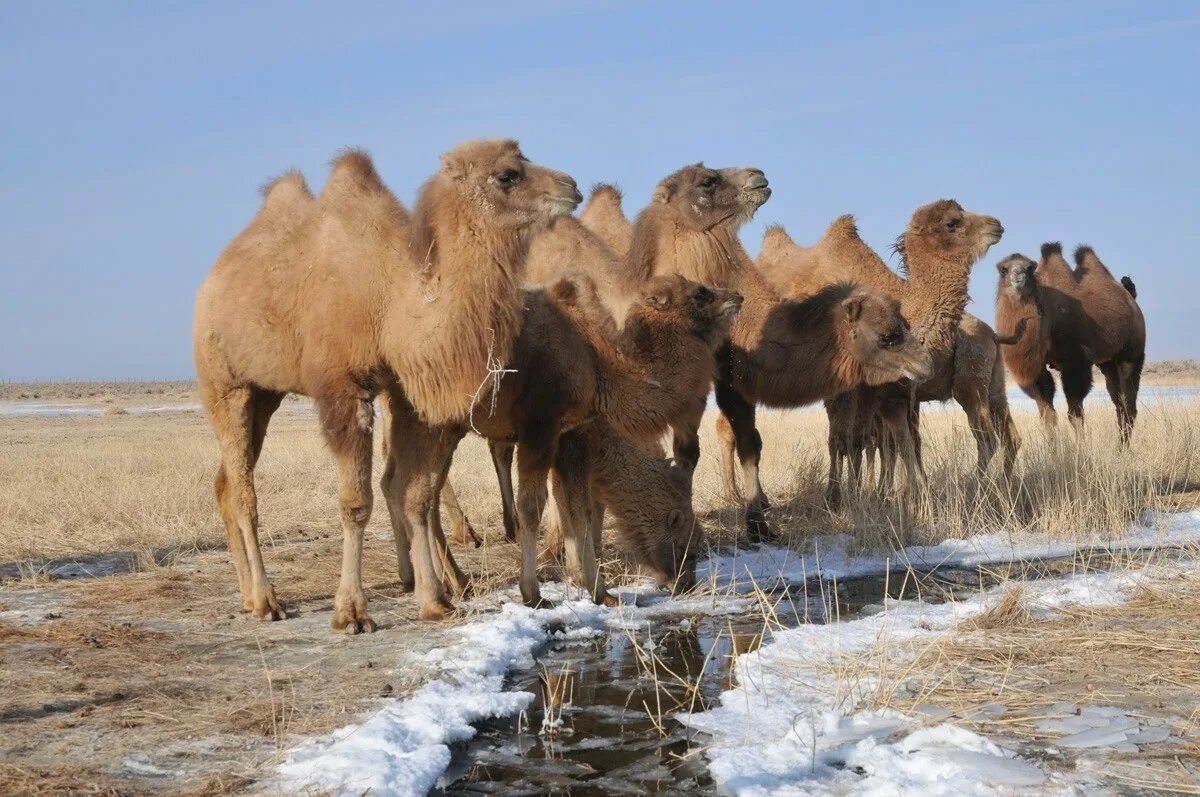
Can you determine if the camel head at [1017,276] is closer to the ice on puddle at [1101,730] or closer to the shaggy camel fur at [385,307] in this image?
the shaggy camel fur at [385,307]

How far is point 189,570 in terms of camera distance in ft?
32.5

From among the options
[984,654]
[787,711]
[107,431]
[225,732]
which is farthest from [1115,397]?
[107,431]

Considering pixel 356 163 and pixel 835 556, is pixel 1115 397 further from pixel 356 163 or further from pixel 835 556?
pixel 356 163

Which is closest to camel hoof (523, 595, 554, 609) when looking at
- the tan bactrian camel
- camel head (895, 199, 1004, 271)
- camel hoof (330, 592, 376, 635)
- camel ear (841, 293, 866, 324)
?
camel hoof (330, 592, 376, 635)

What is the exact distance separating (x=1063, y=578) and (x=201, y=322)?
6.48m

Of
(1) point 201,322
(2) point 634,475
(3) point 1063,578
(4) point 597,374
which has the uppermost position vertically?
(1) point 201,322

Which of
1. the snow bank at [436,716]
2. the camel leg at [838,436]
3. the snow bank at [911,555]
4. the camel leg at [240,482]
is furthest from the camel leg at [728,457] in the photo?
the camel leg at [240,482]

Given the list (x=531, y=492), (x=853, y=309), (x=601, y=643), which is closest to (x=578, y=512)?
(x=531, y=492)

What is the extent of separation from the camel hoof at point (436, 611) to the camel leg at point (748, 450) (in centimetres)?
393

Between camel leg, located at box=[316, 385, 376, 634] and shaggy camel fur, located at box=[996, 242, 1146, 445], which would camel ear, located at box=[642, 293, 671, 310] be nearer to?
camel leg, located at box=[316, 385, 376, 634]

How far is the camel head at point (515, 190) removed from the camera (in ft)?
24.9

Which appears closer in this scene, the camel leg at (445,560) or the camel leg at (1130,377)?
the camel leg at (445,560)

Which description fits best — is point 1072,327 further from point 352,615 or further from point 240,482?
point 352,615

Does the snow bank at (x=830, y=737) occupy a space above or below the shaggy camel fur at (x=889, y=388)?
below
